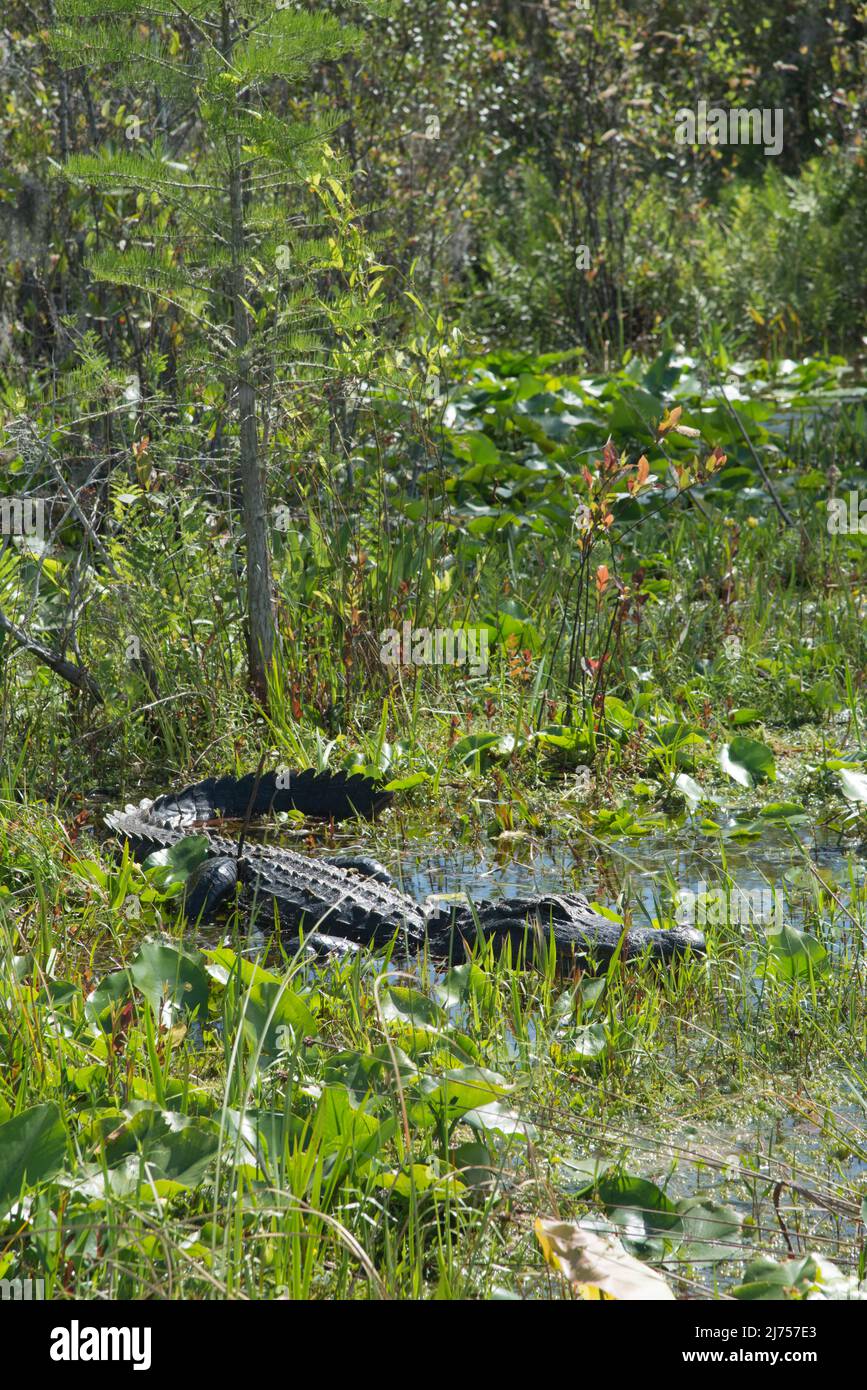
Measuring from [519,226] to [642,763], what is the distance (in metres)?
8.93

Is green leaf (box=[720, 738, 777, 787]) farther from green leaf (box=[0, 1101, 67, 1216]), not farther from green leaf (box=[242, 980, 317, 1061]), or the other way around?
green leaf (box=[0, 1101, 67, 1216])

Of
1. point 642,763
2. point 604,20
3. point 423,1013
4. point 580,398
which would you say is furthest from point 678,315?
point 423,1013

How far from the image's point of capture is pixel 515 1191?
7.13 feet

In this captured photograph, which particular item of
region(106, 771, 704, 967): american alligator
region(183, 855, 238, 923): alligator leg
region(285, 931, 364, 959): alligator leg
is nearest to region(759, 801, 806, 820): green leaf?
region(106, 771, 704, 967): american alligator

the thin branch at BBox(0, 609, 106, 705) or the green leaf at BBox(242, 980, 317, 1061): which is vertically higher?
the thin branch at BBox(0, 609, 106, 705)

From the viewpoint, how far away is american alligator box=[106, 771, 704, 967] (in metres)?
3.11

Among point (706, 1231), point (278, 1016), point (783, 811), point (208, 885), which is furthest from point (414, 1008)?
point (783, 811)

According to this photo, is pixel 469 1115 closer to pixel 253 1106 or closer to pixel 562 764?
pixel 253 1106

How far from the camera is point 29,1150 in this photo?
1958 mm

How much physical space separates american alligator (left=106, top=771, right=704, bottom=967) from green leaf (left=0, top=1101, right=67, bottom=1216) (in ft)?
3.07

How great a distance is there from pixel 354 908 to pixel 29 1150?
1425 millimetres

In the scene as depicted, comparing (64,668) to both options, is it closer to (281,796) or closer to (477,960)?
(281,796)

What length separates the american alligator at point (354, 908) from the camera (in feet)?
10.2

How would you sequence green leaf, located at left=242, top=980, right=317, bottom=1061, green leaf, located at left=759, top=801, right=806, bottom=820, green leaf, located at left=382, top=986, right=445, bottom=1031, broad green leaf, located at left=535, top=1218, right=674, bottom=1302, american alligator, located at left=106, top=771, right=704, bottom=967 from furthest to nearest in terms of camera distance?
green leaf, located at left=759, top=801, right=806, bottom=820 < american alligator, located at left=106, top=771, right=704, bottom=967 < green leaf, located at left=382, top=986, right=445, bottom=1031 < green leaf, located at left=242, top=980, right=317, bottom=1061 < broad green leaf, located at left=535, top=1218, right=674, bottom=1302
